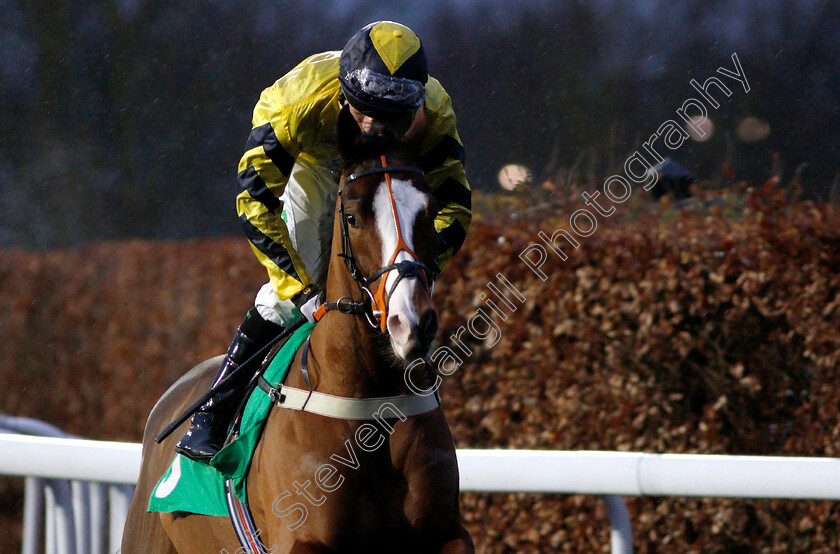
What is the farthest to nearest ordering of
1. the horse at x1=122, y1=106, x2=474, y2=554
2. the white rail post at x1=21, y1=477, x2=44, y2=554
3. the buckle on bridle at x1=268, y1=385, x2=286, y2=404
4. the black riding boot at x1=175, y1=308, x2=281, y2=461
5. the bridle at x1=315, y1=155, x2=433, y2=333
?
1. the white rail post at x1=21, y1=477, x2=44, y2=554
2. the black riding boot at x1=175, y1=308, x2=281, y2=461
3. the buckle on bridle at x1=268, y1=385, x2=286, y2=404
4. the horse at x1=122, y1=106, x2=474, y2=554
5. the bridle at x1=315, y1=155, x2=433, y2=333

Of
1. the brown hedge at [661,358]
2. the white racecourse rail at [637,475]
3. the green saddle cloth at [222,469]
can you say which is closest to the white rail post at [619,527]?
the white racecourse rail at [637,475]

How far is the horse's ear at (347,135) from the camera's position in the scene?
8.59 feet

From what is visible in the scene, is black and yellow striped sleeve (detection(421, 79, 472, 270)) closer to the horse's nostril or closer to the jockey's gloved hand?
the jockey's gloved hand

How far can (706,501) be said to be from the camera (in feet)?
15.2

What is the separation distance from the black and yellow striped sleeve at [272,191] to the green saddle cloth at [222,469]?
0.19 m

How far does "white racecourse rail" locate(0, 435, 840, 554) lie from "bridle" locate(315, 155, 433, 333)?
1.37m

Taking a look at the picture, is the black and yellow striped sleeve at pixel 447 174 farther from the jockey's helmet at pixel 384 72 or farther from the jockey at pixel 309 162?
the jockey's helmet at pixel 384 72

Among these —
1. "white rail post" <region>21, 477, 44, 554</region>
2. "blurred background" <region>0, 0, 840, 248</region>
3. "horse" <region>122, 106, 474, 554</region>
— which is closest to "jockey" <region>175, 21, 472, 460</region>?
"horse" <region>122, 106, 474, 554</region>

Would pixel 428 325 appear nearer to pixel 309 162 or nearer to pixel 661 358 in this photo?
pixel 309 162

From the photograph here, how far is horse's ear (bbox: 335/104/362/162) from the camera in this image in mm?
2617

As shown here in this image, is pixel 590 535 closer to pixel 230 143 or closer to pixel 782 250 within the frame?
pixel 782 250

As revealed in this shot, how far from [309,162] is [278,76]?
1087 cm

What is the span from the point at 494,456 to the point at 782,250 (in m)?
1.79

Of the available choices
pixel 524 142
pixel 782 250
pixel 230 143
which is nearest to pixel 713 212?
pixel 782 250
